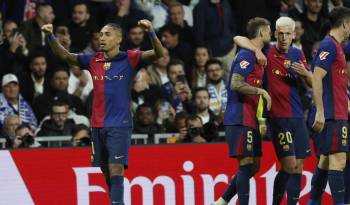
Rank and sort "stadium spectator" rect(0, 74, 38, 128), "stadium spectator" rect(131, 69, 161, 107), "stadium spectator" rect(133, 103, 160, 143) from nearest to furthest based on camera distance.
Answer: "stadium spectator" rect(133, 103, 160, 143), "stadium spectator" rect(0, 74, 38, 128), "stadium spectator" rect(131, 69, 161, 107)

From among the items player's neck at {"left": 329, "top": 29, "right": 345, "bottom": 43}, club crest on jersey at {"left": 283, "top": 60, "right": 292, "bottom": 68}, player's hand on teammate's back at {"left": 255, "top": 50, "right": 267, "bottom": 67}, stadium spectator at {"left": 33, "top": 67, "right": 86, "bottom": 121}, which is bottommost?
stadium spectator at {"left": 33, "top": 67, "right": 86, "bottom": 121}

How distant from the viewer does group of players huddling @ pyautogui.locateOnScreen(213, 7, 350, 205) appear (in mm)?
14492

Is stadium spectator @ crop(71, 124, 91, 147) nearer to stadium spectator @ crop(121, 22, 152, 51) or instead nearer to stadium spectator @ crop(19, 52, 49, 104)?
stadium spectator @ crop(19, 52, 49, 104)

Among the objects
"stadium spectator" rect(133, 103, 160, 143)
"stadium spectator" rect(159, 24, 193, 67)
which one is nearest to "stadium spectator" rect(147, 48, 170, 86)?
"stadium spectator" rect(159, 24, 193, 67)

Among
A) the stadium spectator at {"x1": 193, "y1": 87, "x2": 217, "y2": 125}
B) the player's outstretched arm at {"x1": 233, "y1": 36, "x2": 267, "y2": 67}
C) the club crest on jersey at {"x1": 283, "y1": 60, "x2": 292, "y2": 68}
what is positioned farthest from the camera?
the stadium spectator at {"x1": 193, "y1": 87, "x2": 217, "y2": 125}

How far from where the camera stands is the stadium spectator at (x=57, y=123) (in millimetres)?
17531

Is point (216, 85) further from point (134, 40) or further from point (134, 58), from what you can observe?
point (134, 58)

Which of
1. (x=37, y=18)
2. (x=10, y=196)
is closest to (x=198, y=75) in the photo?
(x=37, y=18)

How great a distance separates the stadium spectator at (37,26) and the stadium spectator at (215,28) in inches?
95.2

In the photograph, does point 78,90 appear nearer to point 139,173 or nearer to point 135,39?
point 135,39

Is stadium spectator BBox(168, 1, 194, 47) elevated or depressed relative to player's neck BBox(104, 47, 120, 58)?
elevated

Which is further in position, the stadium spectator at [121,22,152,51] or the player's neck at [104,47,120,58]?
the stadium spectator at [121,22,152,51]

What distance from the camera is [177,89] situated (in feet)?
62.0

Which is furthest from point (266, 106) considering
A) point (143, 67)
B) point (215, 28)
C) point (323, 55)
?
point (215, 28)
